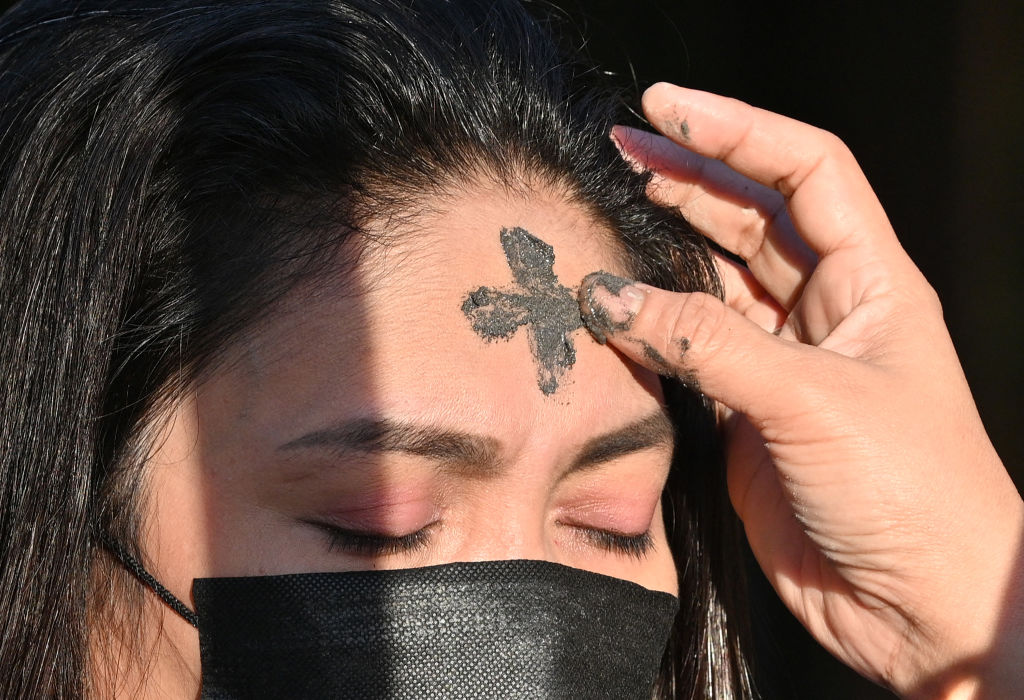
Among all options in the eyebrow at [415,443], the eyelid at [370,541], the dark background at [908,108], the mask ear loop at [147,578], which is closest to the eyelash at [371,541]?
the eyelid at [370,541]

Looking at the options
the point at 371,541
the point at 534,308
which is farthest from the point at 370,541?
the point at 534,308

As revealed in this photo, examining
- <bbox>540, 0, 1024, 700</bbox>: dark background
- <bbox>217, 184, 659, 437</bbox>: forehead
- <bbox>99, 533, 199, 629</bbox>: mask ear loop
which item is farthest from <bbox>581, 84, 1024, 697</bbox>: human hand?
<bbox>540, 0, 1024, 700</bbox>: dark background

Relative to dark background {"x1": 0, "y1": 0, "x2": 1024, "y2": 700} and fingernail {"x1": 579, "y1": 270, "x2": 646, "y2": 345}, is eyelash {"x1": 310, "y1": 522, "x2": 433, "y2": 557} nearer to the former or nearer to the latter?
fingernail {"x1": 579, "y1": 270, "x2": 646, "y2": 345}

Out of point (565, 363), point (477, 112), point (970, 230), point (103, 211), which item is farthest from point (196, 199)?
point (970, 230)

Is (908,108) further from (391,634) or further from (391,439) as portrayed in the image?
(391,634)

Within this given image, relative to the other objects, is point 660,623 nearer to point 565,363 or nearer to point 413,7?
point 565,363

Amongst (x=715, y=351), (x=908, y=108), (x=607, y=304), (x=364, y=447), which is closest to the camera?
(x=364, y=447)

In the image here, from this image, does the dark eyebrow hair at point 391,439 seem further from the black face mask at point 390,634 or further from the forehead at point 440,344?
the black face mask at point 390,634
